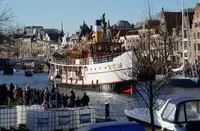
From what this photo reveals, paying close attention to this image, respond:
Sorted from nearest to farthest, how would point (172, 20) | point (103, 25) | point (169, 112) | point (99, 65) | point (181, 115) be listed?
point (181, 115) → point (169, 112) → point (99, 65) → point (103, 25) → point (172, 20)

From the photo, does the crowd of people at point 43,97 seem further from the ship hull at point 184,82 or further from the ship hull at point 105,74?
the ship hull at point 184,82

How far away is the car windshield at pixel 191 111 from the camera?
1359 centimetres

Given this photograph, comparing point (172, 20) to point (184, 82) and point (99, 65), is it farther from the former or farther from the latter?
point (99, 65)

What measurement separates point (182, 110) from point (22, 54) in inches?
7076

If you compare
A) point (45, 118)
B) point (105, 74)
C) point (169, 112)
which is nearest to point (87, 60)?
point (105, 74)

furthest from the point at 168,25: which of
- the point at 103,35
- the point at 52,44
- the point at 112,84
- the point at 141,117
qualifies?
the point at 52,44

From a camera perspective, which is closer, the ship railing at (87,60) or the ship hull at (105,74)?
the ship hull at (105,74)

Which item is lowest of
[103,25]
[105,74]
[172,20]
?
[105,74]

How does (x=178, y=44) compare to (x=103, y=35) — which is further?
(x=178, y=44)

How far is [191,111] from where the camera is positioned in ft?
45.1

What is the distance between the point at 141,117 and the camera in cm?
1880

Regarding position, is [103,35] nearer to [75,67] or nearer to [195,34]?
[75,67]

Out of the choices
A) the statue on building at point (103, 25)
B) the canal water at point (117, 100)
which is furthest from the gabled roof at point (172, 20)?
the canal water at point (117, 100)

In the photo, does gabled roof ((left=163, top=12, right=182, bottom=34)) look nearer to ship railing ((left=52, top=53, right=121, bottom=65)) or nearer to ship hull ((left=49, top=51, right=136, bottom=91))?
ship railing ((left=52, top=53, right=121, bottom=65))
